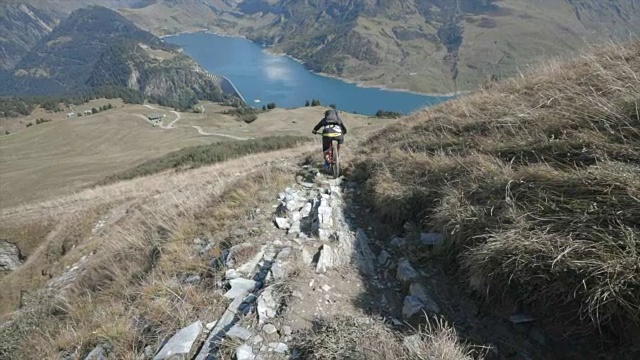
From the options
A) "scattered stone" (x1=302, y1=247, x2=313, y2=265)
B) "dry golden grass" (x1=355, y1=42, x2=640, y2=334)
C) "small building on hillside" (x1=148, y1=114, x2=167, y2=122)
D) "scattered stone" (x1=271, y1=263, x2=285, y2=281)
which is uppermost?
"dry golden grass" (x1=355, y1=42, x2=640, y2=334)

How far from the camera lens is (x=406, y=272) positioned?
543 centimetres

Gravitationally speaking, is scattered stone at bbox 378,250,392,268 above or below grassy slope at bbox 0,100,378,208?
above

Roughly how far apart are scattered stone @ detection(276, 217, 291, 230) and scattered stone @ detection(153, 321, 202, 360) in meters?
2.56

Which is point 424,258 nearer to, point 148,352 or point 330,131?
point 148,352

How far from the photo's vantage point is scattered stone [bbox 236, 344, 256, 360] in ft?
13.8

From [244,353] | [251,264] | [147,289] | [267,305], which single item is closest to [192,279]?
[147,289]

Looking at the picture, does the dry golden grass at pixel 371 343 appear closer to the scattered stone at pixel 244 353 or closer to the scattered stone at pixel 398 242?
the scattered stone at pixel 244 353

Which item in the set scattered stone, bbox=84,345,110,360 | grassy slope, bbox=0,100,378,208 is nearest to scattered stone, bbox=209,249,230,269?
scattered stone, bbox=84,345,110,360

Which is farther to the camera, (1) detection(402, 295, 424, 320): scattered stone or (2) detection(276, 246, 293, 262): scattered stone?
(2) detection(276, 246, 293, 262): scattered stone

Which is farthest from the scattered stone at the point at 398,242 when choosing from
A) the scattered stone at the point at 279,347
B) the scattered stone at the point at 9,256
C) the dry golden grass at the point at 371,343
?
the scattered stone at the point at 9,256

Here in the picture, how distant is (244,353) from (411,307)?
1.99 metres

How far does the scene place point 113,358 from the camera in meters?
4.83

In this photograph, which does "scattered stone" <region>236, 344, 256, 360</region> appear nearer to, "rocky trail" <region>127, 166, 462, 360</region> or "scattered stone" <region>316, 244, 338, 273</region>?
"rocky trail" <region>127, 166, 462, 360</region>

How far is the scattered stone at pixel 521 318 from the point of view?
3952 millimetres
